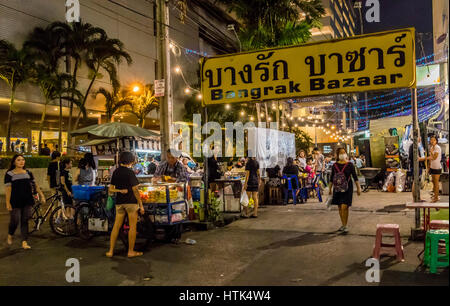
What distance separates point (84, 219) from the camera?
8.67 metres

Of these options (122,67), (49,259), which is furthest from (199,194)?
(122,67)

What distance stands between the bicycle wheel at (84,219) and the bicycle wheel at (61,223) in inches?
14.6

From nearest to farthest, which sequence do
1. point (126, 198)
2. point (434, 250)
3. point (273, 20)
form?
point (434, 250) → point (126, 198) → point (273, 20)

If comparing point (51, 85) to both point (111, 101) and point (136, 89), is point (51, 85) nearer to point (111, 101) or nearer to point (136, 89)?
point (111, 101)

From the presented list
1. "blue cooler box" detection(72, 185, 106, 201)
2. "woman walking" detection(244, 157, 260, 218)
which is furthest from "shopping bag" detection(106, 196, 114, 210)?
"woman walking" detection(244, 157, 260, 218)

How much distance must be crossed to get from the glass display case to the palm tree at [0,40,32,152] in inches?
491

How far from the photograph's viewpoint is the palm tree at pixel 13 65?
54.6ft

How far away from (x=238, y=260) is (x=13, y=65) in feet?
49.1

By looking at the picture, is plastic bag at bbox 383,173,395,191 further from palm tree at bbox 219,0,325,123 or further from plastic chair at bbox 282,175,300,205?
palm tree at bbox 219,0,325,123

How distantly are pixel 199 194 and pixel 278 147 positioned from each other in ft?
22.7

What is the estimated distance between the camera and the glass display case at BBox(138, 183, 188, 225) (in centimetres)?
767

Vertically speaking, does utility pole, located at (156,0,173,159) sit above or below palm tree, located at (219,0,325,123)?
below
